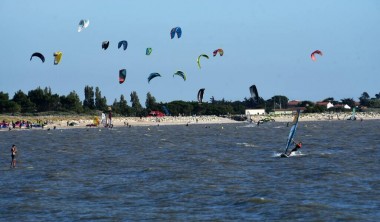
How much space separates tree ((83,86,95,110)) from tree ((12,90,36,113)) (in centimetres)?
2393

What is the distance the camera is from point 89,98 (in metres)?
180

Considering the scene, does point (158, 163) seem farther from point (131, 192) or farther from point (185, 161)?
point (131, 192)

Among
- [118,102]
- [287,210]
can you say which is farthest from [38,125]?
[287,210]

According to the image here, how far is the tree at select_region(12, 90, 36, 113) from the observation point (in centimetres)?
15450

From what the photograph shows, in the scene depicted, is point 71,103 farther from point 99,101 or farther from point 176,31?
point 176,31

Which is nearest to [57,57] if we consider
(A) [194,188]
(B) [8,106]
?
(A) [194,188]

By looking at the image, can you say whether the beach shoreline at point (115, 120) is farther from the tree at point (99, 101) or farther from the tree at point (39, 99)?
the tree at point (99, 101)

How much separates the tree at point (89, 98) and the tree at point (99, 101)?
162 centimetres

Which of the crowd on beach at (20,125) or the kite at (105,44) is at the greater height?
the kite at (105,44)

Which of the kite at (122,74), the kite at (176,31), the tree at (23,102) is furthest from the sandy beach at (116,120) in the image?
the kite at (176,31)

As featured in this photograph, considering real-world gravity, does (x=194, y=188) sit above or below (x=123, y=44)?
below

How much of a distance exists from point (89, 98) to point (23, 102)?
26.9 metres

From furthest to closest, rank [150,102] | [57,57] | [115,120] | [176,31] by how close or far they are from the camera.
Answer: [150,102] < [115,120] < [57,57] < [176,31]

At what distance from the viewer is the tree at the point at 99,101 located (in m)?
176
